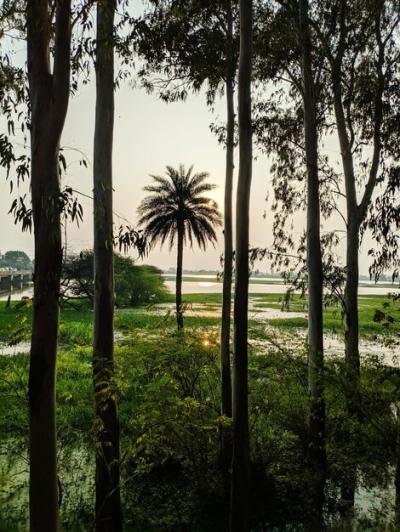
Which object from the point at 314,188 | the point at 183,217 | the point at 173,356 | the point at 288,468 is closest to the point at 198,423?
the point at 173,356

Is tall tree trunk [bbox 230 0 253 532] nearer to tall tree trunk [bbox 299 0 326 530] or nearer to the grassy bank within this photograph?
the grassy bank

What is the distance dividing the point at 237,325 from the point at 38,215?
115 inches

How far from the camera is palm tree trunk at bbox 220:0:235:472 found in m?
8.10

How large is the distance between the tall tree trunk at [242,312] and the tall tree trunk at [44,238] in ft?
8.18

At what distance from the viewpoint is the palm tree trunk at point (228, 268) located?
8102mm

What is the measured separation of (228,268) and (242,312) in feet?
10.1

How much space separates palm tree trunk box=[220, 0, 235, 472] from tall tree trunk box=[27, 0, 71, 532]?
4.57 meters

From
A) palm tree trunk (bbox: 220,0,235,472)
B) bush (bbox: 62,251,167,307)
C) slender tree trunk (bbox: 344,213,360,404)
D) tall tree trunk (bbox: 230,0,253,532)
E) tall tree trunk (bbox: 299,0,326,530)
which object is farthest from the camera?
bush (bbox: 62,251,167,307)

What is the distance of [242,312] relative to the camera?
5672mm

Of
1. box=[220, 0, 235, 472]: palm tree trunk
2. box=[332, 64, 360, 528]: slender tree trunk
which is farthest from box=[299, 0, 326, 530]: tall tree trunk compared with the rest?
box=[332, 64, 360, 528]: slender tree trunk

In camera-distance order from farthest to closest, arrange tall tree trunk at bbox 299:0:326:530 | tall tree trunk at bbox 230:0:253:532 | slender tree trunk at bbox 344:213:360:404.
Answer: slender tree trunk at bbox 344:213:360:404 < tall tree trunk at bbox 299:0:326:530 < tall tree trunk at bbox 230:0:253:532

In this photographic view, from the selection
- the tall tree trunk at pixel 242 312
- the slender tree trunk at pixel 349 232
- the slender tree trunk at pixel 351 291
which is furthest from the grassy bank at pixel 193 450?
the slender tree trunk at pixel 349 232

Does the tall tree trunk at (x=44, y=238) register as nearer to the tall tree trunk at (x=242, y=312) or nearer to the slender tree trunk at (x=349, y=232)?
the tall tree trunk at (x=242, y=312)

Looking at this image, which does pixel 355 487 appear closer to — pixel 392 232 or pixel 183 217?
pixel 392 232
